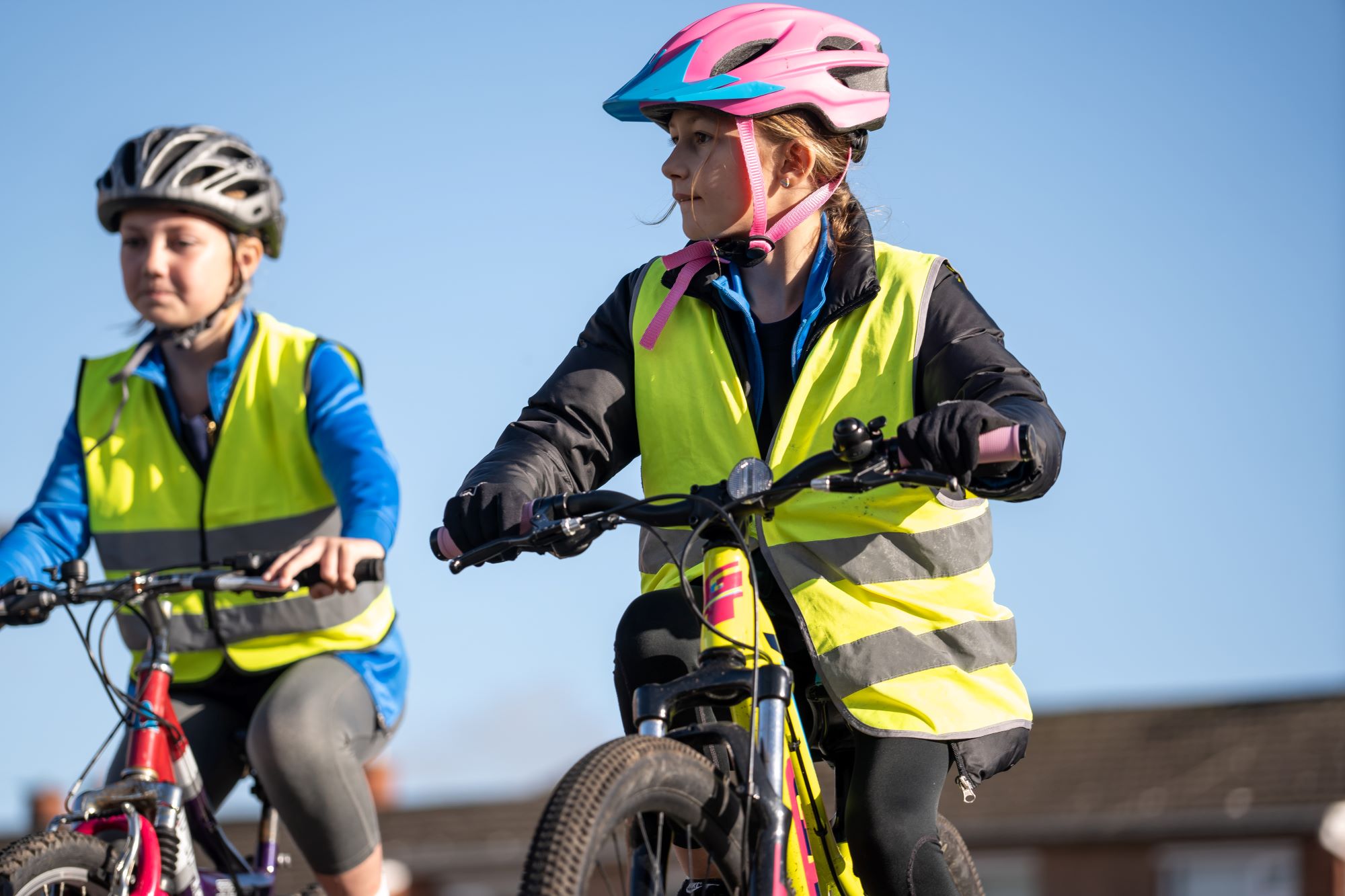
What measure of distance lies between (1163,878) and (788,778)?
19.8 meters

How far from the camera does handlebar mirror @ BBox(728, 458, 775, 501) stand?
3.52m

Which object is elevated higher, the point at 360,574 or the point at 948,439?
the point at 948,439

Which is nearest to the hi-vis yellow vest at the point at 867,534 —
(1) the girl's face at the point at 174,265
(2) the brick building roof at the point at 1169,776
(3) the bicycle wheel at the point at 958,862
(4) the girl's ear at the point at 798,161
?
(4) the girl's ear at the point at 798,161

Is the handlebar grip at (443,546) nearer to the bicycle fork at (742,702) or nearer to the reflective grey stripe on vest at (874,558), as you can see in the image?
the bicycle fork at (742,702)

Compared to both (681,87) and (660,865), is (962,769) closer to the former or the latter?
(660,865)

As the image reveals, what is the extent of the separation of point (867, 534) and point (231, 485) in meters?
2.22

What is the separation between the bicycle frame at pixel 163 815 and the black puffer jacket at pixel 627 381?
1190 millimetres

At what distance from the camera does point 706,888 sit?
Result: 11.7ft

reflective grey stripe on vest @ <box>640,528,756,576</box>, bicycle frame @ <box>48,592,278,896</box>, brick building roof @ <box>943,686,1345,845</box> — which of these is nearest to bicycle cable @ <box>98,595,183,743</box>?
bicycle frame @ <box>48,592,278,896</box>

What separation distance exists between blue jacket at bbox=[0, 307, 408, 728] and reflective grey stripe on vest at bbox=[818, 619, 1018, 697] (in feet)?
4.87

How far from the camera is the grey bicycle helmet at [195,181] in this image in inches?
219

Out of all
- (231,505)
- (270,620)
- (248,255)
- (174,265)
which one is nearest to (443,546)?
(270,620)

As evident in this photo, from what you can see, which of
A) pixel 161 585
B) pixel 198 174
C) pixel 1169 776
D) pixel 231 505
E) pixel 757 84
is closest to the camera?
pixel 757 84

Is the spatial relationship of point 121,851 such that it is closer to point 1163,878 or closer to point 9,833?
point 1163,878
